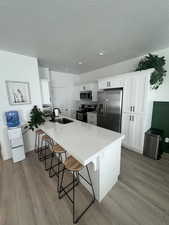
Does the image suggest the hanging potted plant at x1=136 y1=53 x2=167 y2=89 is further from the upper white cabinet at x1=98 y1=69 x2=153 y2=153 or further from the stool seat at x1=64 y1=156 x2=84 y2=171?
the stool seat at x1=64 y1=156 x2=84 y2=171

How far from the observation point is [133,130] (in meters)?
2.67

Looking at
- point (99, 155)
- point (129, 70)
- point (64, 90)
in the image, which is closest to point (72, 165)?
point (99, 155)

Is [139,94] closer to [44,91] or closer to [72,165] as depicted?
[72,165]

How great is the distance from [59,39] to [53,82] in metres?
2.59

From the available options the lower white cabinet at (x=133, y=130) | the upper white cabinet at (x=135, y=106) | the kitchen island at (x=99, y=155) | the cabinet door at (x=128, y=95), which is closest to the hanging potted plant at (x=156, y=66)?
the upper white cabinet at (x=135, y=106)

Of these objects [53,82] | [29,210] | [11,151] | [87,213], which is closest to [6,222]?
[29,210]

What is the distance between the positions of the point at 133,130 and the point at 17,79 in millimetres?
3338

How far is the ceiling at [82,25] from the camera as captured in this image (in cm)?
119

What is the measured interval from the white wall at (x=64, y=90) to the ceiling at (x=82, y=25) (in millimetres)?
2040

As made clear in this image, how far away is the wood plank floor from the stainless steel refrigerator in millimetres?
1250

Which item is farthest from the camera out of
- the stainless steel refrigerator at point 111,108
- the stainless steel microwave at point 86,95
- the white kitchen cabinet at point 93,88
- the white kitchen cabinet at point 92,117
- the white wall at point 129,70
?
the stainless steel microwave at point 86,95

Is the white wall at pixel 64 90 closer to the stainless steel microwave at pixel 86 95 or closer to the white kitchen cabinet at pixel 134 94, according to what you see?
the stainless steel microwave at pixel 86 95

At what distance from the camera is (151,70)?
2229 mm

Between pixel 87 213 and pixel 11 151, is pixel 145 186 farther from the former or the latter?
pixel 11 151
